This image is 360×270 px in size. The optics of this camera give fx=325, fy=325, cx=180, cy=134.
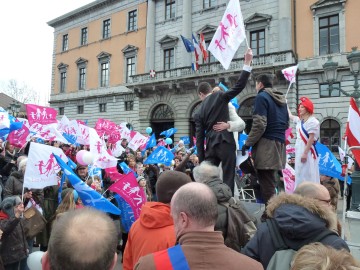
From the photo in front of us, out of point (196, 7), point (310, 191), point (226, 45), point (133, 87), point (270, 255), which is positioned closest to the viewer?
point (270, 255)

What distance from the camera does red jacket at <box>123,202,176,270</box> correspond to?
7.79 ft

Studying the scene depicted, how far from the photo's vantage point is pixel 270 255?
2.22 metres

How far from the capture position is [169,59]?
29969 millimetres

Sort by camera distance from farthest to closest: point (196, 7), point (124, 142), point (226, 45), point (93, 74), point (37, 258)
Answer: point (93, 74)
point (196, 7)
point (124, 142)
point (226, 45)
point (37, 258)

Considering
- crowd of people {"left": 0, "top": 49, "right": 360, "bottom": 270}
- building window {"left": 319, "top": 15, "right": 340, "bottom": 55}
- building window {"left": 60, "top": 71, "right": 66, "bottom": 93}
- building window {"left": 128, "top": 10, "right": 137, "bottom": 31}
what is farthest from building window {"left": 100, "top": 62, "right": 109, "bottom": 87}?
crowd of people {"left": 0, "top": 49, "right": 360, "bottom": 270}

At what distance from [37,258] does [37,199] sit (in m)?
3.93

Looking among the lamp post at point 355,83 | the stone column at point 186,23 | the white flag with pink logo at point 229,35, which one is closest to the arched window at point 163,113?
the stone column at point 186,23

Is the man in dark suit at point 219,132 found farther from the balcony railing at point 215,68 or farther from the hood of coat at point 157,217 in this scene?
the balcony railing at point 215,68

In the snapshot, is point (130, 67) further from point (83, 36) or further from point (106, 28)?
point (83, 36)

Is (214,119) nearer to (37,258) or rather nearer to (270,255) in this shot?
(270,255)

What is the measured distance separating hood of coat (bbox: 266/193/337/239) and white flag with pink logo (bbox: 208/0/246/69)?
363 centimetres

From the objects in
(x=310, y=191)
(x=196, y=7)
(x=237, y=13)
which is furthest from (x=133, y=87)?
(x=310, y=191)

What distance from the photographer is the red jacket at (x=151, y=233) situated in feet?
7.79

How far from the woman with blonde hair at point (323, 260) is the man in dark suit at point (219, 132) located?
9.19ft
